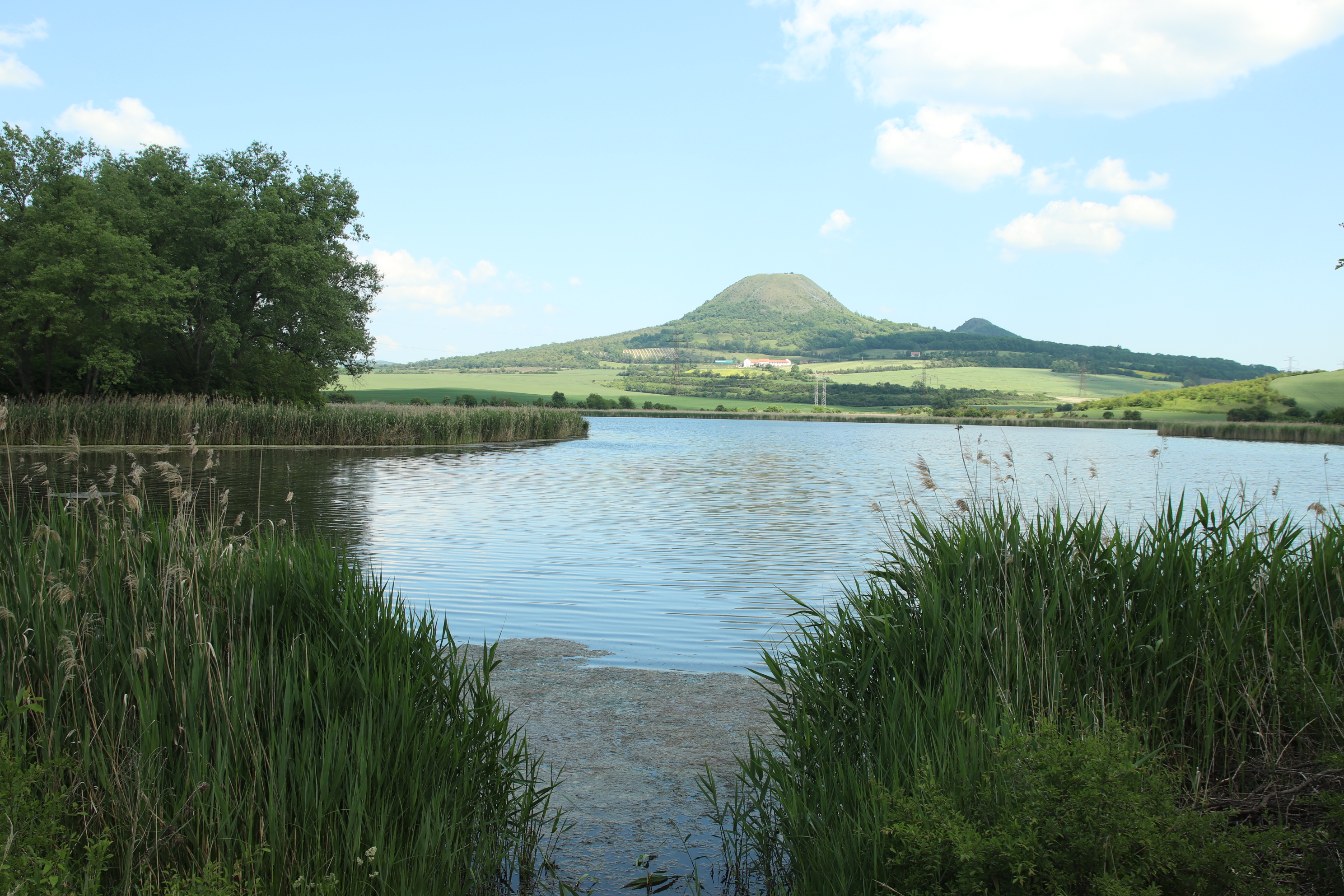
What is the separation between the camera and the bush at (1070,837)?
9.32 feet

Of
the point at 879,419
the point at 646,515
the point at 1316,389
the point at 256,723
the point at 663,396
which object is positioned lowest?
the point at 646,515

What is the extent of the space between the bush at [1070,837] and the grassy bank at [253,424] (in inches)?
849

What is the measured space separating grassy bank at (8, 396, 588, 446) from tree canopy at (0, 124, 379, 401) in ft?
9.48

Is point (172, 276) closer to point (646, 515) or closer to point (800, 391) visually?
point (646, 515)

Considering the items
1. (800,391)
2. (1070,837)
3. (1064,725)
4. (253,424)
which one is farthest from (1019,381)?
(1070,837)

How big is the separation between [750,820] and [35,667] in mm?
3300

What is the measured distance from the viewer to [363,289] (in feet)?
160

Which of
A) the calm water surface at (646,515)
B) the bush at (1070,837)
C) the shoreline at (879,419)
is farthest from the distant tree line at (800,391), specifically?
the bush at (1070,837)

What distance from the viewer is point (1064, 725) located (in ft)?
12.2

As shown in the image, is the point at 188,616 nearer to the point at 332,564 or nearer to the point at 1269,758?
the point at 332,564

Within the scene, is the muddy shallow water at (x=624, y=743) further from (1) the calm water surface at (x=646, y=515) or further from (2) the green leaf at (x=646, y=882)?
(1) the calm water surface at (x=646, y=515)

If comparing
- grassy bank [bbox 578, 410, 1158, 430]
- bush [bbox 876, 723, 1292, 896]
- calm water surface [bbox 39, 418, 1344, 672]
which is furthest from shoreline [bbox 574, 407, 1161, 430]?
bush [bbox 876, 723, 1292, 896]

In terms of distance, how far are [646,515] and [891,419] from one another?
94914 millimetres

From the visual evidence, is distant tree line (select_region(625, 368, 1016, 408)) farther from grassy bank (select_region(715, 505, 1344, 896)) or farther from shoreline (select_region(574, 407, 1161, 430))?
grassy bank (select_region(715, 505, 1344, 896))
